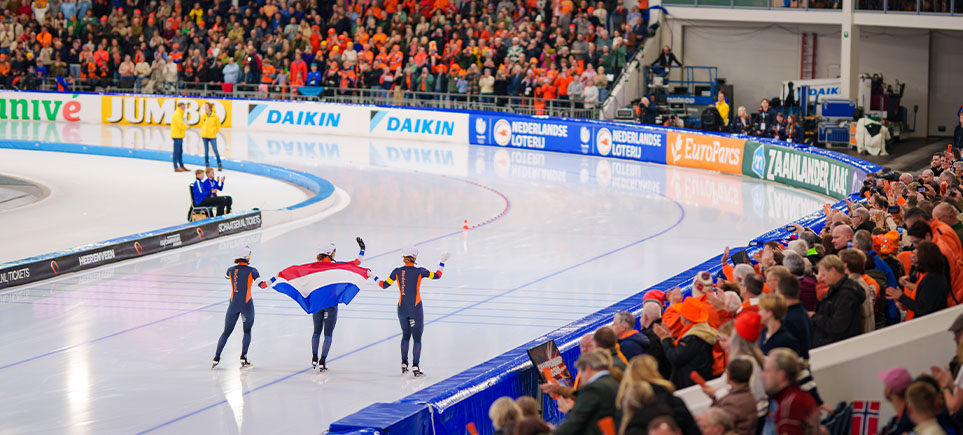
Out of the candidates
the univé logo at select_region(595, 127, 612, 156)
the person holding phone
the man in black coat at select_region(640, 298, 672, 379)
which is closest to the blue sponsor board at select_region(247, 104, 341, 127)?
the univé logo at select_region(595, 127, 612, 156)

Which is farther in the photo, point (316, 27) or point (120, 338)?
point (316, 27)

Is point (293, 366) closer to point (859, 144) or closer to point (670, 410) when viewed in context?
point (670, 410)

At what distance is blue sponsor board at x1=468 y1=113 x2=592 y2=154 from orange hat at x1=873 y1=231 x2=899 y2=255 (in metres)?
17.4

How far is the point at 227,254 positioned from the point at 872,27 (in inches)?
810

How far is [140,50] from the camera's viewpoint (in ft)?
108

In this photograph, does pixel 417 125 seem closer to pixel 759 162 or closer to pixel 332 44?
pixel 332 44

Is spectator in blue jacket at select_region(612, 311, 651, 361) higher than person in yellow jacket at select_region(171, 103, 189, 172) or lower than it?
lower

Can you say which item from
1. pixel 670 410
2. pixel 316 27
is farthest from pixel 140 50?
pixel 670 410

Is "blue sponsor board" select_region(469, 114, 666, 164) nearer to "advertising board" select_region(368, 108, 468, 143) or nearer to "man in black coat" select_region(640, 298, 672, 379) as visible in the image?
"advertising board" select_region(368, 108, 468, 143)

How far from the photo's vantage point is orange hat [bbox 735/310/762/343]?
561 cm

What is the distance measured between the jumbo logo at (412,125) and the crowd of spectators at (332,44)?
2.73 ft

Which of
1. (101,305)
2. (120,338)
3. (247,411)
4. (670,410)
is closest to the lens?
(670,410)

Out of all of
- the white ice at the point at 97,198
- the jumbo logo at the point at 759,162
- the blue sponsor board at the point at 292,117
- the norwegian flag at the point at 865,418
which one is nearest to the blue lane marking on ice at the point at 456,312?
the jumbo logo at the point at 759,162

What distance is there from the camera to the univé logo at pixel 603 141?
1003 inches
